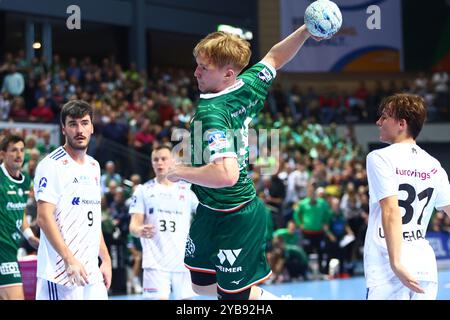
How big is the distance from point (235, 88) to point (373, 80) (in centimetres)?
2784

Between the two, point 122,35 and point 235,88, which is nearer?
point 235,88

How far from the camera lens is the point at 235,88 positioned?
516 centimetres

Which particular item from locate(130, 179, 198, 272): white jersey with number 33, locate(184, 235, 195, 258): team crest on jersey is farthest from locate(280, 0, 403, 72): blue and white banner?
locate(184, 235, 195, 258): team crest on jersey

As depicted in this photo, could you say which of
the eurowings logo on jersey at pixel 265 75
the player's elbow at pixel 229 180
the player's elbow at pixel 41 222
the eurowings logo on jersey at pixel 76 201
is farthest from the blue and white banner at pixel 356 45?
the player's elbow at pixel 229 180

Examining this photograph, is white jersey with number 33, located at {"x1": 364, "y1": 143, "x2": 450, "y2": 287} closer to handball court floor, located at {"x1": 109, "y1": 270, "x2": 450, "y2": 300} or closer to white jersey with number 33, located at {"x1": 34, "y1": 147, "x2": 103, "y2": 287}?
white jersey with number 33, located at {"x1": 34, "y1": 147, "x2": 103, "y2": 287}

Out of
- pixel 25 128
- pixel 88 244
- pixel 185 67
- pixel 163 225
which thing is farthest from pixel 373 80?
pixel 88 244

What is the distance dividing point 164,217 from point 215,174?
488cm

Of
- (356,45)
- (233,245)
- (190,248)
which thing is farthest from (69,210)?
(356,45)

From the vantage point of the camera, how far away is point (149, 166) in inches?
755

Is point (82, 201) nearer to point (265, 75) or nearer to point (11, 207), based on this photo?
point (265, 75)

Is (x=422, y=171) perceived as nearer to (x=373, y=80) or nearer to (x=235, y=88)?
(x=235, y=88)

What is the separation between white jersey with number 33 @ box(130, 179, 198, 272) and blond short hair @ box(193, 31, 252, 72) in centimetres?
469
